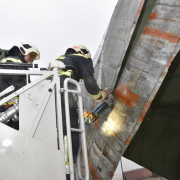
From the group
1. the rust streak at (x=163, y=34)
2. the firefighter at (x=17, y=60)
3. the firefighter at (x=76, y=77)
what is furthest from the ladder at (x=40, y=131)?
the rust streak at (x=163, y=34)

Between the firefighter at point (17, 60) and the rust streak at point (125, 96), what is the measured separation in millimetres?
1666

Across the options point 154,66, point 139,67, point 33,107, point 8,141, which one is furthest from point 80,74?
point 8,141

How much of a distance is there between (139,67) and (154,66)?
28 cm

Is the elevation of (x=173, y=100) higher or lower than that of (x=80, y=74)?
lower

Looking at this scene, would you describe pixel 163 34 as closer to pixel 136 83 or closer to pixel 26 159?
pixel 136 83

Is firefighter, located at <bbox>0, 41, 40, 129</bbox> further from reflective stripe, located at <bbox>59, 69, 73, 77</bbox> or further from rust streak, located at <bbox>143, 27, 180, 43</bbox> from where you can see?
rust streak, located at <bbox>143, 27, 180, 43</bbox>

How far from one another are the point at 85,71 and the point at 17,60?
115 centimetres

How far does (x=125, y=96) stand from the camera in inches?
141

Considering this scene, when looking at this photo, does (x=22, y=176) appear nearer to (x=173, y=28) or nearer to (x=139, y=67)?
(x=139, y=67)

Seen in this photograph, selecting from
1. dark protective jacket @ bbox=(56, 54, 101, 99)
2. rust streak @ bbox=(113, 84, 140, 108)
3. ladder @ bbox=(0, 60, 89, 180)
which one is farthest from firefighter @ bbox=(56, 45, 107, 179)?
ladder @ bbox=(0, 60, 89, 180)

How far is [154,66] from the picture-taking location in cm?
321

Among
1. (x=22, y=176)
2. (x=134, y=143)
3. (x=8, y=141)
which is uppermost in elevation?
(x=8, y=141)

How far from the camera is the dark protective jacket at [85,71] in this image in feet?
11.4

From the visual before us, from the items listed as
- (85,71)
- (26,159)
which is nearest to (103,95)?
(85,71)
